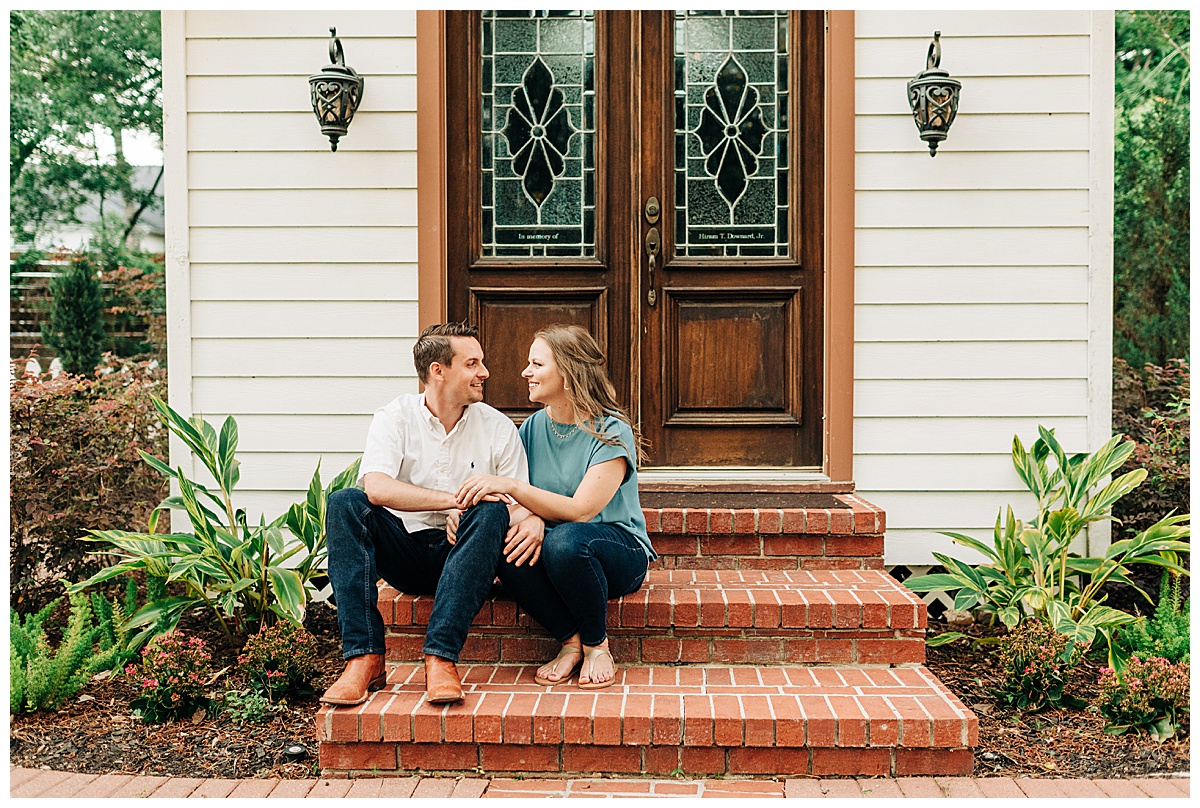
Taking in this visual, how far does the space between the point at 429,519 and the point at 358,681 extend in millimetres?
528

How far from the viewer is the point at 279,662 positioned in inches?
127

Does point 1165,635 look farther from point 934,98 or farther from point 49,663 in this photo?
point 49,663

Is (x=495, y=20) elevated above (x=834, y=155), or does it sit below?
above

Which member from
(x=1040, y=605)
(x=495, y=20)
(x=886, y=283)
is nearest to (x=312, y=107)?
(x=495, y=20)

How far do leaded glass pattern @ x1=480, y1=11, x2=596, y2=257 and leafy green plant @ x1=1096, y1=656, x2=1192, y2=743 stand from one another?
254 centimetres

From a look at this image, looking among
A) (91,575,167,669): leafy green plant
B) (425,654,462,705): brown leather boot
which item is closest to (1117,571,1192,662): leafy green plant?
(425,654,462,705): brown leather boot

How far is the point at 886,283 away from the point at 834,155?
57 centimetres

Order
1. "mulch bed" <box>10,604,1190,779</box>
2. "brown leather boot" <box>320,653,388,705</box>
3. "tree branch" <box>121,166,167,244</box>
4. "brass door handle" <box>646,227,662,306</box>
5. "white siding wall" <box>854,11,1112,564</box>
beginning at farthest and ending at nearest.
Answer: "tree branch" <box>121,166,167,244</box> → "brass door handle" <box>646,227,662,306</box> → "white siding wall" <box>854,11,1112,564</box> → "mulch bed" <box>10,604,1190,779</box> → "brown leather boot" <box>320,653,388,705</box>

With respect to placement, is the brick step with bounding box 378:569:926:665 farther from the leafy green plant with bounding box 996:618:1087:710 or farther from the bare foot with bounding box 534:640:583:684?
the leafy green plant with bounding box 996:618:1087:710

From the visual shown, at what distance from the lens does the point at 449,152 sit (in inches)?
164

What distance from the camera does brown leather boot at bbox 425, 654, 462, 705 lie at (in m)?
2.65

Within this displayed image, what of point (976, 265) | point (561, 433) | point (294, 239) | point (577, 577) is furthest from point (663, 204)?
point (577, 577)

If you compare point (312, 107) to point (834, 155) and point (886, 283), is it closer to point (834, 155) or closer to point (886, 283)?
point (834, 155)

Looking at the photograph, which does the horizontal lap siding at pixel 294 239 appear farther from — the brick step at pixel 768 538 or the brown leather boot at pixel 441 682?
the brown leather boot at pixel 441 682
